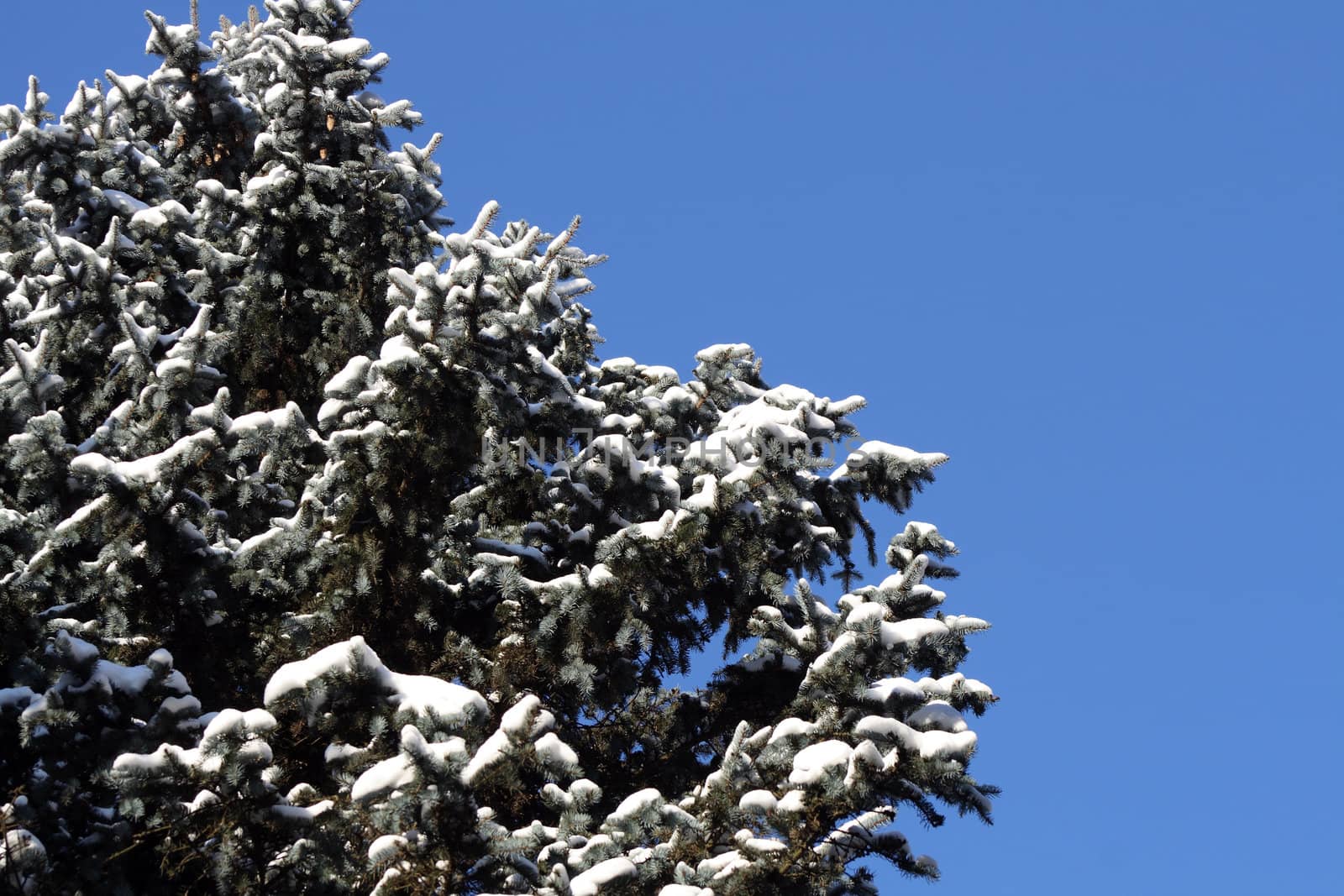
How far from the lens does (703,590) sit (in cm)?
938

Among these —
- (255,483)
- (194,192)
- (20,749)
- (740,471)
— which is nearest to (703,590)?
(740,471)

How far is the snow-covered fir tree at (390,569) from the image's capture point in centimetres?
692

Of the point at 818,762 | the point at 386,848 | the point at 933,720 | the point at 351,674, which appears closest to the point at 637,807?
the point at 818,762

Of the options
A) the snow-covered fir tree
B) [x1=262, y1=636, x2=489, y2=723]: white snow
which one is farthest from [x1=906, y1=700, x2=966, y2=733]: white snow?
[x1=262, y1=636, x2=489, y2=723]: white snow

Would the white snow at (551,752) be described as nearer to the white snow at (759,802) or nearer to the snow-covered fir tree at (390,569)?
the snow-covered fir tree at (390,569)

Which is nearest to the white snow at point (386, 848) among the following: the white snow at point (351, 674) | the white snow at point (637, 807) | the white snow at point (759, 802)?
the white snow at point (351, 674)

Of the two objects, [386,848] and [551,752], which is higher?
[551,752]

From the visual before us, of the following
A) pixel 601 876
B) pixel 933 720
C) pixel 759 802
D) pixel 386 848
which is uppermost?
pixel 933 720

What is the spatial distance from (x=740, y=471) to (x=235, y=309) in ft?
14.3

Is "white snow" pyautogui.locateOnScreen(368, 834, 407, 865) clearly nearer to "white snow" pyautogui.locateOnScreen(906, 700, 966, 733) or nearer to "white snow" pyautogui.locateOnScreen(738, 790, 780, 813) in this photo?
"white snow" pyautogui.locateOnScreen(738, 790, 780, 813)

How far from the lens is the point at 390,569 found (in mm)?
8953

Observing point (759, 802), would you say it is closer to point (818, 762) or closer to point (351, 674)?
point (818, 762)

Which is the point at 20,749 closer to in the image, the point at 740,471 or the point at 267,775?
the point at 267,775

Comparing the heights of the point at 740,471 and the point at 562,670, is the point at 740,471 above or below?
above
